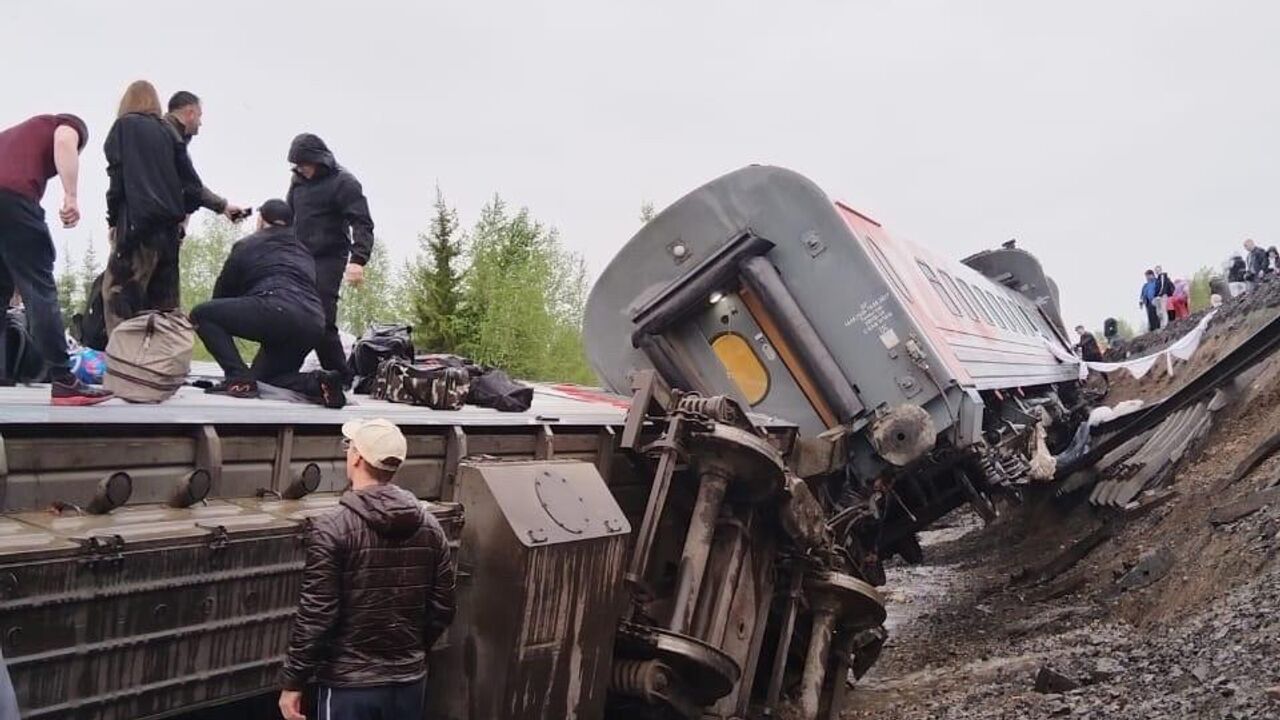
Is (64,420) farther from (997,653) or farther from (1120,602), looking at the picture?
(1120,602)

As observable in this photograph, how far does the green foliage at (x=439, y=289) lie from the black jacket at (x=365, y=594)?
20752mm

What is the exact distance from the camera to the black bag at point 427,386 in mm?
4516

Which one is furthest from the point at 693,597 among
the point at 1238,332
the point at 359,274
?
the point at 1238,332

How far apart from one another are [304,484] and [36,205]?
189cm

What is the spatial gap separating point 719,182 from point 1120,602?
13.7 ft

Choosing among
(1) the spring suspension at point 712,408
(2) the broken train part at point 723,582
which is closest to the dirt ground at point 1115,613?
(2) the broken train part at point 723,582

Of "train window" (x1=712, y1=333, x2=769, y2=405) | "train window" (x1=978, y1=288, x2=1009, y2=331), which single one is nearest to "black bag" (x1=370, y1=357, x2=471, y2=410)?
"train window" (x1=712, y1=333, x2=769, y2=405)

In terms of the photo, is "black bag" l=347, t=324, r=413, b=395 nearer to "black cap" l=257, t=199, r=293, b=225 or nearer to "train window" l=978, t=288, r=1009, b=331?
"black cap" l=257, t=199, r=293, b=225

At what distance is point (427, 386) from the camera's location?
180 inches

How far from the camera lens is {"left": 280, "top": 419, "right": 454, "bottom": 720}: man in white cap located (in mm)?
2621

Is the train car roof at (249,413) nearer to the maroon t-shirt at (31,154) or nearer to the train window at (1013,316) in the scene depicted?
the maroon t-shirt at (31,154)

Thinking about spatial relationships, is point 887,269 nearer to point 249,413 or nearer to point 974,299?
point 974,299

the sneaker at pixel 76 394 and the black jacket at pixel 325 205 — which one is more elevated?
the black jacket at pixel 325 205

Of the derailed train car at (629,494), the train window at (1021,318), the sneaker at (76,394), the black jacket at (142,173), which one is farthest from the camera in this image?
the train window at (1021,318)
